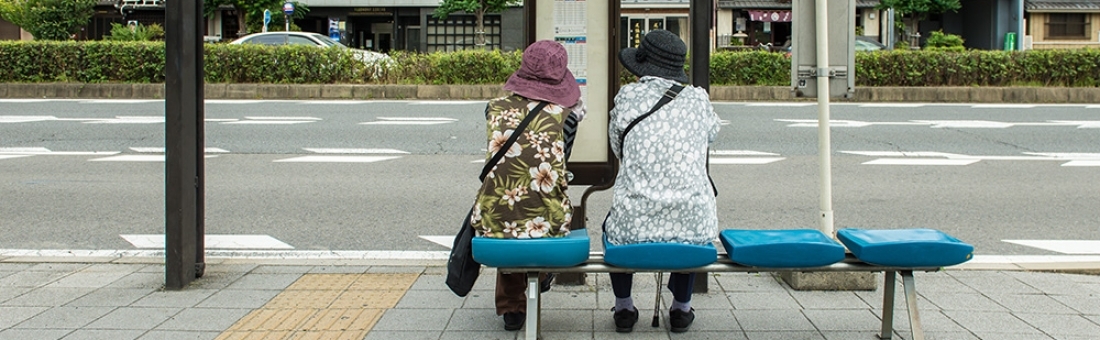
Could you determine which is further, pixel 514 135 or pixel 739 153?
pixel 739 153

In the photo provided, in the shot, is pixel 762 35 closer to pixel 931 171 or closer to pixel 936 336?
pixel 931 171

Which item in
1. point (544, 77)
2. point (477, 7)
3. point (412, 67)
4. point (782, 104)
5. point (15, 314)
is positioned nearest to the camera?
point (544, 77)

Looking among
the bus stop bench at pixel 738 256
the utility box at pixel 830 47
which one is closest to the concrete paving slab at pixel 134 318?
the bus stop bench at pixel 738 256

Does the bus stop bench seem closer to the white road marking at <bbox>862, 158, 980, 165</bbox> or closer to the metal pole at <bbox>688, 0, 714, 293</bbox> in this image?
the metal pole at <bbox>688, 0, 714, 293</bbox>

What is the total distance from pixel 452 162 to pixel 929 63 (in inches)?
522

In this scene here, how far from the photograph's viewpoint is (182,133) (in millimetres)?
5359

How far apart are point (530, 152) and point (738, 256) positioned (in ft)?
3.19

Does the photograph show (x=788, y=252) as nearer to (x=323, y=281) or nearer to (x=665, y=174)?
(x=665, y=174)

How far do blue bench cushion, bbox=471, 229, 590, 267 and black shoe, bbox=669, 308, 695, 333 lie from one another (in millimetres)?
683

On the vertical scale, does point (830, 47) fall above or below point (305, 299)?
above

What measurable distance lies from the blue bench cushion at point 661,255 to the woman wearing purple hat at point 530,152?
0.38 m

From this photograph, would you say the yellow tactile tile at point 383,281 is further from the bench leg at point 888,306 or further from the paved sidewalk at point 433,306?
the bench leg at point 888,306

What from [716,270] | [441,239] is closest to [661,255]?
[716,270]

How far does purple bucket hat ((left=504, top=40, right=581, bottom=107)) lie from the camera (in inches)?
172
